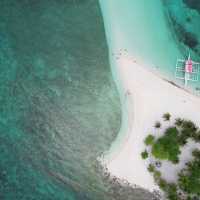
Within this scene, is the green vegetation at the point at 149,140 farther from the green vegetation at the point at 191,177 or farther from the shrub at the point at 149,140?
the green vegetation at the point at 191,177

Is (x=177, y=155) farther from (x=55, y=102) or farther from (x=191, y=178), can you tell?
(x=55, y=102)

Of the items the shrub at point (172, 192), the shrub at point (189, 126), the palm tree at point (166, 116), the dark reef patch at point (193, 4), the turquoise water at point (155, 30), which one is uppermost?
the dark reef patch at point (193, 4)

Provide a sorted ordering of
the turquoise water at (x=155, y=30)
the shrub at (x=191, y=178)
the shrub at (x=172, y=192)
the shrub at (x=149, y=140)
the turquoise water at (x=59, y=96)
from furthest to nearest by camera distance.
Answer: the turquoise water at (x=155, y=30), the turquoise water at (x=59, y=96), the shrub at (x=149, y=140), the shrub at (x=172, y=192), the shrub at (x=191, y=178)

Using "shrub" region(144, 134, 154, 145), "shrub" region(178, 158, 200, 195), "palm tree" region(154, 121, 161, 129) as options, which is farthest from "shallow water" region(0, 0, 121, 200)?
"shrub" region(178, 158, 200, 195)

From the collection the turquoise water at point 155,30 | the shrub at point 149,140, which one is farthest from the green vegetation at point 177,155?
the turquoise water at point 155,30

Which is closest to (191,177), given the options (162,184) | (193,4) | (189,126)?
(162,184)

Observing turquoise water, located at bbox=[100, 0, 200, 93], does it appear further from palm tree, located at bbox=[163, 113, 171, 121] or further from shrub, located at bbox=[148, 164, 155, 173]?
shrub, located at bbox=[148, 164, 155, 173]

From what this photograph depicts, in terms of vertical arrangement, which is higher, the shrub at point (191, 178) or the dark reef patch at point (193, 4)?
the dark reef patch at point (193, 4)

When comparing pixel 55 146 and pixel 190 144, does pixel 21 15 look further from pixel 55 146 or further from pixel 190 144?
pixel 190 144
